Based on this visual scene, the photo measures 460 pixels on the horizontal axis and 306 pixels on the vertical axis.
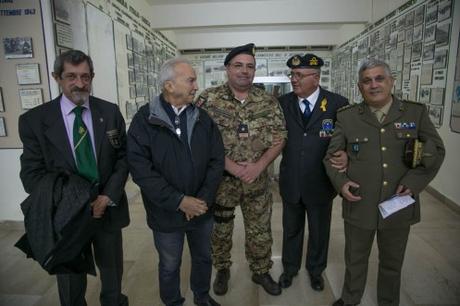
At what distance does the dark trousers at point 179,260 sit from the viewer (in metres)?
1.64

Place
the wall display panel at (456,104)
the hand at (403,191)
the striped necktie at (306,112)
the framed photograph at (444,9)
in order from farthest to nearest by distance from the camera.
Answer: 1. the framed photograph at (444,9)
2. the wall display panel at (456,104)
3. the striped necktie at (306,112)
4. the hand at (403,191)

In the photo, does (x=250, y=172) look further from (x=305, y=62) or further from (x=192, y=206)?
(x=305, y=62)

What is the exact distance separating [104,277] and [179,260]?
1.38 ft

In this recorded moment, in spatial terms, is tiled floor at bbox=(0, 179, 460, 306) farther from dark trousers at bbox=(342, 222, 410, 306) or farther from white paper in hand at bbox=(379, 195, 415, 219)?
white paper in hand at bbox=(379, 195, 415, 219)

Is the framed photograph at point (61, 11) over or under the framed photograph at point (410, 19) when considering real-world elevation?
under

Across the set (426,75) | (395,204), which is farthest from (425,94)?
(395,204)

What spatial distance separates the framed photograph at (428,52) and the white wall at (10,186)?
183 inches

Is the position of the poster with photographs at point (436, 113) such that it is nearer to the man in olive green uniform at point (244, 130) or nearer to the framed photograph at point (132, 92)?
the man in olive green uniform at point (244, 130)

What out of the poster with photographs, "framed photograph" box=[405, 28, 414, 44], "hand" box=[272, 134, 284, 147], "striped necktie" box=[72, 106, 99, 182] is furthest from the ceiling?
"striped necktie" box=[72, 106, 99, 182]

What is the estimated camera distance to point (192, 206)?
1500 mm

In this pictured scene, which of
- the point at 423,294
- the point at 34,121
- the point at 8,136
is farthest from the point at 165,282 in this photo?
the point at 8,136

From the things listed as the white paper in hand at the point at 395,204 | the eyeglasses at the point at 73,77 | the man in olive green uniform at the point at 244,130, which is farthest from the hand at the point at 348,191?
the eyeglasses at the point at 73,77

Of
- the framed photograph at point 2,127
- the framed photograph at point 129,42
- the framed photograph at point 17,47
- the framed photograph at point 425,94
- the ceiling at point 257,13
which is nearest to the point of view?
the framed photograph at point 17,47

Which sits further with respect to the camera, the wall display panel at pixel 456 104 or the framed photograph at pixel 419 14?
the framed photograph at pixel 419 14
